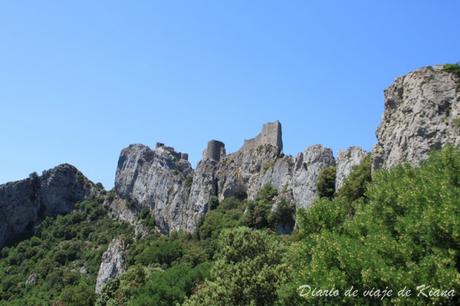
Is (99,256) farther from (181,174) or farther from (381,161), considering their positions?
(381,161)

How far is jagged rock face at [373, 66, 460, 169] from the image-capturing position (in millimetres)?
40781

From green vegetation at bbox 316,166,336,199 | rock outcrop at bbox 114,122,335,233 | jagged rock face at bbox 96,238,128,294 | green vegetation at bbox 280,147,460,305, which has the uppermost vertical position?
rock outcrop at bbox 114,122,335,233

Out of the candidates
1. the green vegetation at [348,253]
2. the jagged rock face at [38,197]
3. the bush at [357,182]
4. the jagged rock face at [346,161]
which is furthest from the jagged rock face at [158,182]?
the bush at [357,182]

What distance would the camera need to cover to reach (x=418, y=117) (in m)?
42.6

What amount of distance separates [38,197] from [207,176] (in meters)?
50.8

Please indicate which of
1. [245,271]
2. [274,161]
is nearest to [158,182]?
[274,161]

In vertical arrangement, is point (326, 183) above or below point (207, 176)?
below

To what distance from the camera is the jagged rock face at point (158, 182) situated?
97562mm

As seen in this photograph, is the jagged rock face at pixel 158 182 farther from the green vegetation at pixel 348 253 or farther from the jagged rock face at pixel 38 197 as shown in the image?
the green vegetation at pixel 348 253

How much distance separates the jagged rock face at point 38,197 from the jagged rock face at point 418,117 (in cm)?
9178

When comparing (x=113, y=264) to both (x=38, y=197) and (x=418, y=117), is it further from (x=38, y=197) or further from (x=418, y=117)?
(x=38, y=197)

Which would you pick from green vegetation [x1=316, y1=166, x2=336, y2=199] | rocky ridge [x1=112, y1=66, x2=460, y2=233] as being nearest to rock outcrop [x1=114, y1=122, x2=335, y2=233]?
rocky ridge [x1=112, y1=66, x2=460, y2=233]

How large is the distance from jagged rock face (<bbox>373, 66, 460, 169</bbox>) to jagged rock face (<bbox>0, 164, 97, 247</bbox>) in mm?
91777

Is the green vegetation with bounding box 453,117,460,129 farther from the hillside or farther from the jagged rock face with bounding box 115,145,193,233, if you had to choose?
the jagged rock face with bounding box 115,145,193,233
